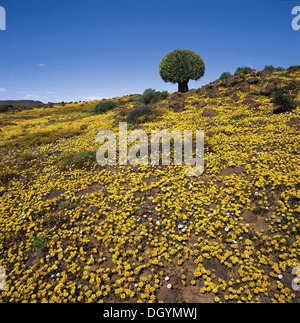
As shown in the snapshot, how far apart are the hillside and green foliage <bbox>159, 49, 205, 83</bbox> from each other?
24.9 meters

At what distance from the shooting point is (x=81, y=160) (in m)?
11.5

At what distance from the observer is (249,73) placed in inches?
968

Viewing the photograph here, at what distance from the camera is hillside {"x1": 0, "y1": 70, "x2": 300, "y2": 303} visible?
16.2ft

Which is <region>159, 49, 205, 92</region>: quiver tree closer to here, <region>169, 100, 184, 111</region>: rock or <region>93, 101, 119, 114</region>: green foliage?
<region>93, 101, 119, 114</region>: green foliage

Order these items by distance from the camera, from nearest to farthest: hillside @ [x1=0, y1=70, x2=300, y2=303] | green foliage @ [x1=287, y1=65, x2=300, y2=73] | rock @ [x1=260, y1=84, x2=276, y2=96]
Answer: hillside @ [x1=0, y1=70, x2=300, y2=303] → rock @ [x1=260, y1=84, x2=276, y2=96] → green foliage @ [x1=287, y1=65, x2=300, y2=73]

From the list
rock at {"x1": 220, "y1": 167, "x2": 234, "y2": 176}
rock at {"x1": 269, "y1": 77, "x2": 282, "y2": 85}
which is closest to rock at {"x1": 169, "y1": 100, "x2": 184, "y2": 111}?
rock at {"x1": 269, "y1": 77, "x2": 282, "y2": 85}

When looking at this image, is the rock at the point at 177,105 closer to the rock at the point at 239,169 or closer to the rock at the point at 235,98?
the rock at the point at 235,98

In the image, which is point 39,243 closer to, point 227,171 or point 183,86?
point 227,171

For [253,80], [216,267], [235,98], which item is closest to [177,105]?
[235,98]

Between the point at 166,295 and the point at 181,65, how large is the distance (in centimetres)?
3541

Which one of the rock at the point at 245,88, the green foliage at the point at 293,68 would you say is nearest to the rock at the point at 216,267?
the rock at the point at 245,88

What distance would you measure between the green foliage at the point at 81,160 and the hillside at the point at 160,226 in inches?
2.7
